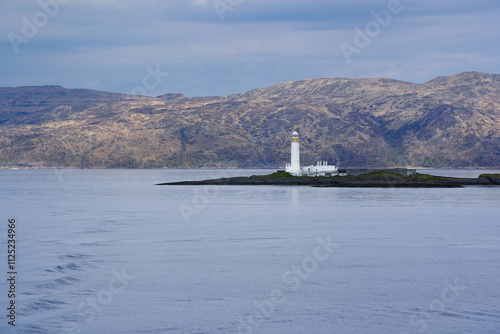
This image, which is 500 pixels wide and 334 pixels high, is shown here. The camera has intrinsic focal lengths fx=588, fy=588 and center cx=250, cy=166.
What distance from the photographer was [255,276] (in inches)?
928

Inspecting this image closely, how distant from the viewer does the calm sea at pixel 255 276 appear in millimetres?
17281

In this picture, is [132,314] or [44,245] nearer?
[132,314]

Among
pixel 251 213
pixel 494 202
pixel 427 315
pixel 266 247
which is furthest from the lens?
pixel 494 202

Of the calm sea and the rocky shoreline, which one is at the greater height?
the rocky shoreline

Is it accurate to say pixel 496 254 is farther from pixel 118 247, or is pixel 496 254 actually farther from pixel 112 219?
pixel 112 219

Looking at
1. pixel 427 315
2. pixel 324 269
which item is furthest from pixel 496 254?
pixel 427 315

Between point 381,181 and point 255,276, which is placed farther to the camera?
point 381,181

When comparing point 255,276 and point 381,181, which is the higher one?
point 381,181

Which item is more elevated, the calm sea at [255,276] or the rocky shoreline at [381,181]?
the rocky shoreline at [381,181]

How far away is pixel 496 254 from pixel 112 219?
3025 cm

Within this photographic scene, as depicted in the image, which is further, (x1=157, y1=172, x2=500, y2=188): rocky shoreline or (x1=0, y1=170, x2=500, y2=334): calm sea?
(x1=157, y1=172, x2=500, y2=188): rocky shoreline

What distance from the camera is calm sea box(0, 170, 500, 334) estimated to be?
17.3 metres

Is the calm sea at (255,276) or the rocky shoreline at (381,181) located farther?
the rocky shoreline at (381,181)

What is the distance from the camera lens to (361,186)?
344 ft
